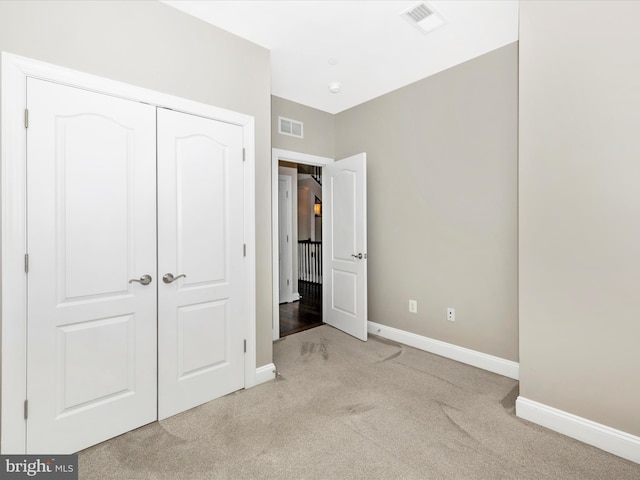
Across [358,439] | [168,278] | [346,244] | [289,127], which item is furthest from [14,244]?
[346,244]

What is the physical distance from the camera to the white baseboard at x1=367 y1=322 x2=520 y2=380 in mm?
2804

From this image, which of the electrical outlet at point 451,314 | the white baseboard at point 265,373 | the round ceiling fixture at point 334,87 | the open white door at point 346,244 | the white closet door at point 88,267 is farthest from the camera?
the open white door at point 346,244

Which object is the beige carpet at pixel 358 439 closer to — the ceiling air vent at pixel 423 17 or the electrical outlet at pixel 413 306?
the electrical outlet at pixel 413 306

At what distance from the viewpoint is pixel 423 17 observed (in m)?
2.40

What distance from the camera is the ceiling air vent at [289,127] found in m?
3.79

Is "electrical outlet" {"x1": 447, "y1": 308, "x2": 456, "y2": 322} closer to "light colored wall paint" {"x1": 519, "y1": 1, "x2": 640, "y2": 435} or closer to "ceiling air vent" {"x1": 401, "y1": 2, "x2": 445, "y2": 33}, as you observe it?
"light colored wall paint" {"x1": 519, "y1": 1, "x2": 640, "y2": 435}

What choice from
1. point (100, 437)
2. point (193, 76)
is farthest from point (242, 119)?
point (100, 437)

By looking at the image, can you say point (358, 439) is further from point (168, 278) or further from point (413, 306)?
point (413, 306)

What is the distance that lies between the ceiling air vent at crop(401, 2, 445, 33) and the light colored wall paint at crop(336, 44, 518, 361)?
0.73 metres

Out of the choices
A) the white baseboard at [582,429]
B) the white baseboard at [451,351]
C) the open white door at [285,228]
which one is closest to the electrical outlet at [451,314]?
the white baseboard at [451,351]

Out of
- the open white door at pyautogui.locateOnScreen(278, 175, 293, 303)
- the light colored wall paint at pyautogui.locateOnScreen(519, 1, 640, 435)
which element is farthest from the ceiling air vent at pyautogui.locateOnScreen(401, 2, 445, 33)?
the open white door at pyautogui.locateOnScreen(278, 175, 293, 303)

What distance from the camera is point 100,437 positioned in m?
1.94

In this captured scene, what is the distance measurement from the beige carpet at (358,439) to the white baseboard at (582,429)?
47mm

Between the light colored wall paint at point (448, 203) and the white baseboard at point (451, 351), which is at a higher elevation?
the light colored wall paint at point (448, 203)
